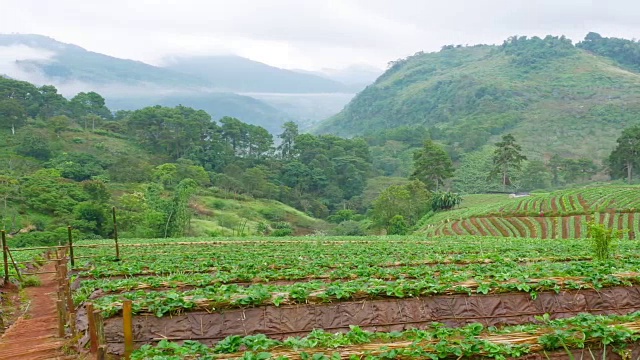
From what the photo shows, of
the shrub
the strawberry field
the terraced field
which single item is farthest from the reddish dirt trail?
the terraced field

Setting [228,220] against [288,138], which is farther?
[288,138]

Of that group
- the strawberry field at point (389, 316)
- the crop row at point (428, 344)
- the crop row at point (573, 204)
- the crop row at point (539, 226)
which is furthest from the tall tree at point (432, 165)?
the crop row at point (428, 344)

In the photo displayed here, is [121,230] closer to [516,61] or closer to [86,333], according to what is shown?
[86,333]

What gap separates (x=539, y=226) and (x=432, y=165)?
4316 centimetres

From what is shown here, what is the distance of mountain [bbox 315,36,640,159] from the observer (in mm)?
117062

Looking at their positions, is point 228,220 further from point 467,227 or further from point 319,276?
point 319,276

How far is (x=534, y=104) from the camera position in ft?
464

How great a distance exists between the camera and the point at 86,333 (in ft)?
28.1

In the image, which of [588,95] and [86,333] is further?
[588,95]

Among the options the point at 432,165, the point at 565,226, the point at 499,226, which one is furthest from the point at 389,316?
the point at 432,165

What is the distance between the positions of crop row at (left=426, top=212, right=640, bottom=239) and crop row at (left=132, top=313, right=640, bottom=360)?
32.4 metres

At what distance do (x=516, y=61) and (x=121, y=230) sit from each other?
175 m

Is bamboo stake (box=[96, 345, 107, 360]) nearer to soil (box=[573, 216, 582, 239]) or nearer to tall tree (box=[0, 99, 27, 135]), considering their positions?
soil (box=[573, 216, 582, 239])

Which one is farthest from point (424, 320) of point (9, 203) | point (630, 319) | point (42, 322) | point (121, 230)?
point (9, 203)
